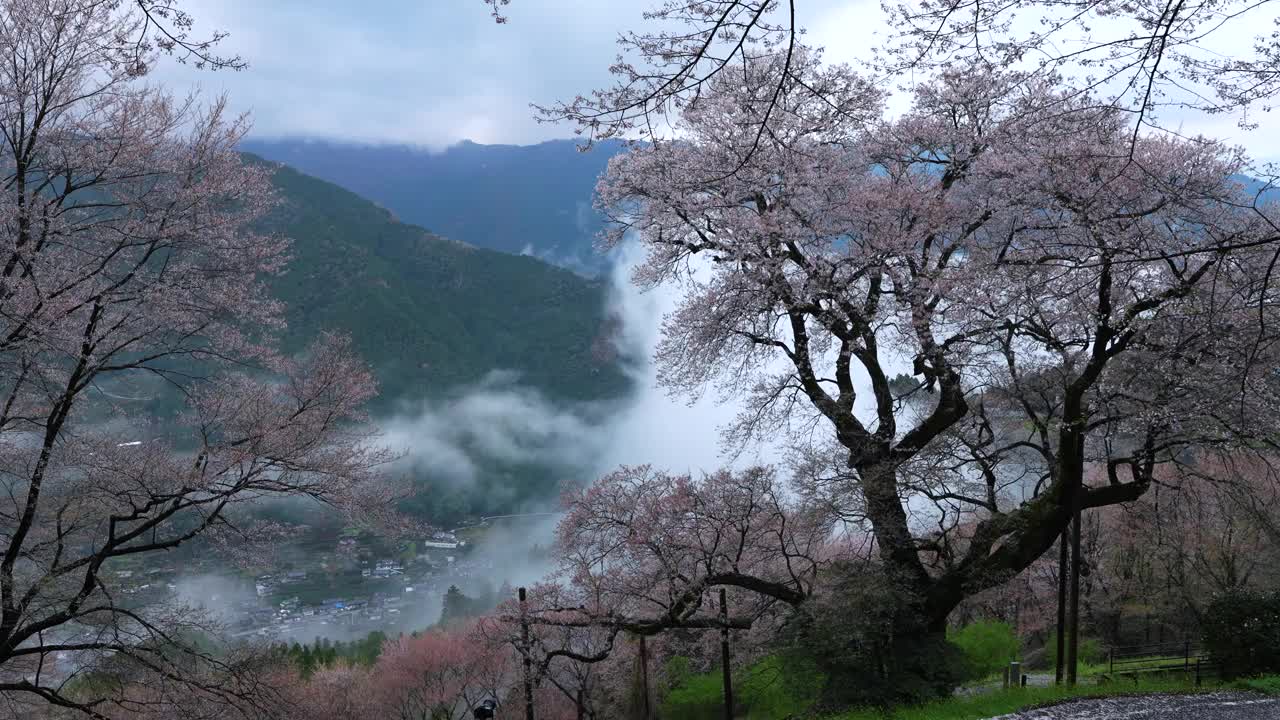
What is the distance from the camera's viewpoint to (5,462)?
7.62 metres

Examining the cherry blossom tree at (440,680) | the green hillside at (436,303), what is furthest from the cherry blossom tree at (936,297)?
the green hillside at (436,303)

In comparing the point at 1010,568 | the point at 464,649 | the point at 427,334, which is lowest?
the point at 464,649

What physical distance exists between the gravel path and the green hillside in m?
52.3

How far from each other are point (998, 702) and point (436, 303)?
67.8m

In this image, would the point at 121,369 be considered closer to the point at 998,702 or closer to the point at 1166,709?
the point at 998,702

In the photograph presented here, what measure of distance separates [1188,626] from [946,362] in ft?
43.2

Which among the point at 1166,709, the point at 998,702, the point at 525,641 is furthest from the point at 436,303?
the point at 1166,709

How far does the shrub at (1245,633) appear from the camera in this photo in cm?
1152

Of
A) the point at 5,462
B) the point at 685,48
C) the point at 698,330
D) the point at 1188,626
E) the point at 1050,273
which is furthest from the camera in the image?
the point at 1188,626

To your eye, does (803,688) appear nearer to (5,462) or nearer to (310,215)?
(5,462)

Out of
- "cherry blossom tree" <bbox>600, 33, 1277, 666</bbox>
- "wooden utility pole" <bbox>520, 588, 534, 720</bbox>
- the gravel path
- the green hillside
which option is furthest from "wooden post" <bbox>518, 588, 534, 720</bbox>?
the green hillside

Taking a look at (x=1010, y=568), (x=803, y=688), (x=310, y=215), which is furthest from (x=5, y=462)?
(x=310, y=215)

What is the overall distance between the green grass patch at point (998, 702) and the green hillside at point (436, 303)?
51.1 meters

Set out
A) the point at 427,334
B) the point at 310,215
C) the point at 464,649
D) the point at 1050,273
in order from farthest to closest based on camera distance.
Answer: the point at 427,334 < the point at 310,215 < the point at 464,649 < the point at 1050,273
